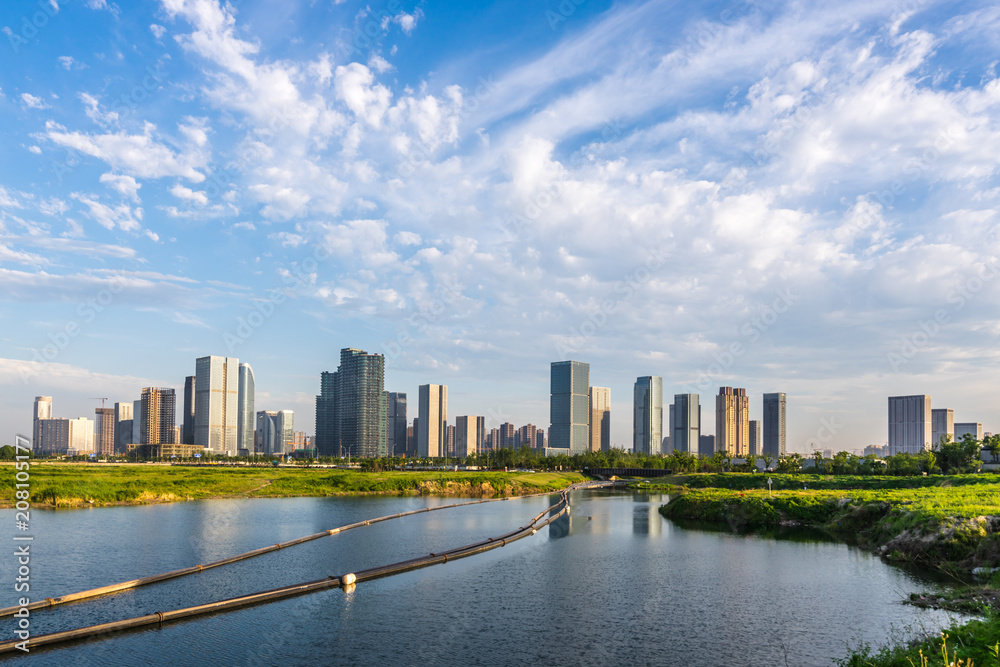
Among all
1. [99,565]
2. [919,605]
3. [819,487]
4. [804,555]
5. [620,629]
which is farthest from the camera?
[819,487]

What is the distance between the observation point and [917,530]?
51406mm

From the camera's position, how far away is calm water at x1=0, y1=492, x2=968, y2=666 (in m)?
28.6

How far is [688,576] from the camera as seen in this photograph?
45.3 metres

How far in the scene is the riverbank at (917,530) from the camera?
2216 centimetres

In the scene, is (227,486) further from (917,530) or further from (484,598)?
(917,530)

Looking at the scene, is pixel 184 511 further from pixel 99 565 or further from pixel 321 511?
pixel 99 565

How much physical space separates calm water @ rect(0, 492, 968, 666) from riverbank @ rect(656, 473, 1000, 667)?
3.01 m

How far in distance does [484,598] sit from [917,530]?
38097 millimetres

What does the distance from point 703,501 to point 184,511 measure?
68.8 meters

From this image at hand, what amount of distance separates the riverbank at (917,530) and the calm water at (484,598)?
3012mm

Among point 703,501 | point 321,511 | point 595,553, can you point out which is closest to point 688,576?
point 595,553

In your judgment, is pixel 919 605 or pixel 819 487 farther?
pixel 819 487

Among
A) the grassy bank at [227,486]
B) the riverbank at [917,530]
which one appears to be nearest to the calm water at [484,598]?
the riverbank at [917,530]

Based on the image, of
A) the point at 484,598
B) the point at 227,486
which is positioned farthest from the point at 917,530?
the point at 227,486
